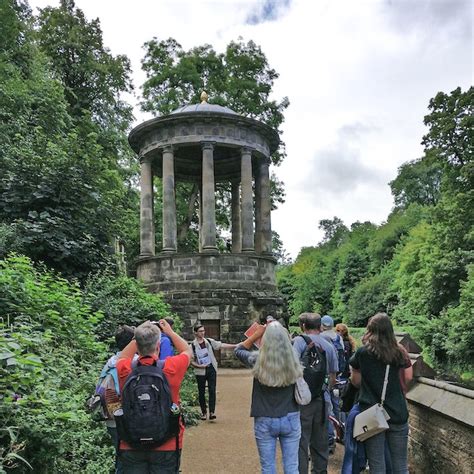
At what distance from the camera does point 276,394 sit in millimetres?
3922

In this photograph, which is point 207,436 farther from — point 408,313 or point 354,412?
point 408,313

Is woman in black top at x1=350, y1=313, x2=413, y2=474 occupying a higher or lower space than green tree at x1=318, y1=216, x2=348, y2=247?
lower

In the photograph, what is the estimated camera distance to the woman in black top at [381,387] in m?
4.02

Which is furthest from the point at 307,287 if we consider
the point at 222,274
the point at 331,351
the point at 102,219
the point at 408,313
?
the point at 331,351

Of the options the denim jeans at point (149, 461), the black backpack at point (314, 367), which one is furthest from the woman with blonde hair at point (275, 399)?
the denim jeans at point (149, 461)

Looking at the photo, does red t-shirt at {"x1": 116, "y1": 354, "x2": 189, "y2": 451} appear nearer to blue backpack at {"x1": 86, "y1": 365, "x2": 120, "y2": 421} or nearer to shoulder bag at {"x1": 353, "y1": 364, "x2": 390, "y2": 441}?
blue backpack at {"x1": 86, "y1": 365, "x2": 120, "y2": 421}

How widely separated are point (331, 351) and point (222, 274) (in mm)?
14361

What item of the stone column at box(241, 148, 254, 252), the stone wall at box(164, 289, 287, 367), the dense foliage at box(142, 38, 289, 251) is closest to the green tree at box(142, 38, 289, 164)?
the dense foliage at box(142, 38, 289, 251)

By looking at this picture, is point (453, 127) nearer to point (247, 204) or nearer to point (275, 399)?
point (247, 204)

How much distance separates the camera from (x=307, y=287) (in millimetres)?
48219

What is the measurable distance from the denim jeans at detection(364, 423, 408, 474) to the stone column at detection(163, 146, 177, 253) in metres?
16.2

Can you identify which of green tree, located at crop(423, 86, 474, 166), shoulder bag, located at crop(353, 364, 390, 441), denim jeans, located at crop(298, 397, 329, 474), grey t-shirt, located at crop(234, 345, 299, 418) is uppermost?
green tree, located at crop(423, 86, 474, 166)

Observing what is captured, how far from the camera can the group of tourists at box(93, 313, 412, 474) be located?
331cm

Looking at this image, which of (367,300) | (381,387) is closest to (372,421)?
(381,387)
